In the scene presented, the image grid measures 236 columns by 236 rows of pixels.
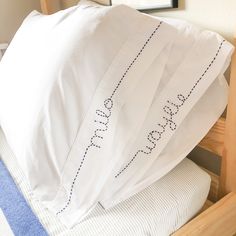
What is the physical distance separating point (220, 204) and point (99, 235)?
0.35 meters

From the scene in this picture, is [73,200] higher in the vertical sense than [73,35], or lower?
lower

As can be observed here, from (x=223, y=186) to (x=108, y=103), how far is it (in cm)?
46

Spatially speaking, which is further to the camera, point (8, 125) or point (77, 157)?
point (8, 125)

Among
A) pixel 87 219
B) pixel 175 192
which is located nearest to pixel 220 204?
pixel 175 192

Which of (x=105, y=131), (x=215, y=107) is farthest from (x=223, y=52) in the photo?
(x=105, y=131)

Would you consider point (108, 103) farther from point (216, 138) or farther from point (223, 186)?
point (223, 186)

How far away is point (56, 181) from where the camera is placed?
0.68m

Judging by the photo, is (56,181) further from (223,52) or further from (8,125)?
(223,52)

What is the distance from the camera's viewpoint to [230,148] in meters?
0.78

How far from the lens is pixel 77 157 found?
667 millimetres

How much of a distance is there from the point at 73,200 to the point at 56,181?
0.06m

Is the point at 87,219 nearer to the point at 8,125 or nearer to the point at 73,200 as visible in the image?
the point at 73,200

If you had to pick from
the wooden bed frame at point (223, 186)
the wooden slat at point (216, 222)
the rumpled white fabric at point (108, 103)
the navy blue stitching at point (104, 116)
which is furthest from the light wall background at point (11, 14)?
the wooden slat at point (216, 222)

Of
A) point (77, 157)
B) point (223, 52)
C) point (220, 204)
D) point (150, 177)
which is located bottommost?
point (220, 204)
